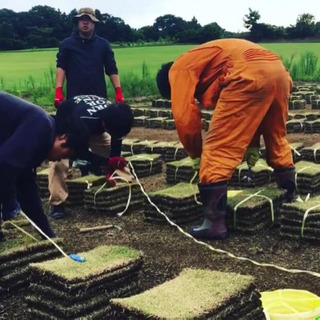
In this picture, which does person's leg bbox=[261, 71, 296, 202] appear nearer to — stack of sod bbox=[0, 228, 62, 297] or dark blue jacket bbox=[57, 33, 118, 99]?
stack of sod bbox=[0, 228, 62, 297]

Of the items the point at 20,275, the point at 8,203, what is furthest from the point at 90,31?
the point at 20,275

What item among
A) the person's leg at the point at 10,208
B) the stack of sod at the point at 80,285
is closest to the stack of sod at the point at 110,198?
the person's leg at the point at 10,208

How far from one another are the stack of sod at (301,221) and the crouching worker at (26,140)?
1.69 m

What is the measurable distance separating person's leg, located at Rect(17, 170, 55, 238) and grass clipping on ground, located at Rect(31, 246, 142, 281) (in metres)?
0.93

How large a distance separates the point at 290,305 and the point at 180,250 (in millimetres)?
1427

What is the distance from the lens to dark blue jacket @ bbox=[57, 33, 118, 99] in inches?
262

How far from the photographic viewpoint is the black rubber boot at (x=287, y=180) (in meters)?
5.10

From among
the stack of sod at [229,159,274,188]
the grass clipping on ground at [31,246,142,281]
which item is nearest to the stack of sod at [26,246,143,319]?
the grass clipping on ground at [31,246,142,281]

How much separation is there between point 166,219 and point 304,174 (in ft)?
5.13

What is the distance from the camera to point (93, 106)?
192 inches

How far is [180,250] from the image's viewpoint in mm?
4422

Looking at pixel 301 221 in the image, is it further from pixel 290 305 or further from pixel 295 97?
pixel 295 97

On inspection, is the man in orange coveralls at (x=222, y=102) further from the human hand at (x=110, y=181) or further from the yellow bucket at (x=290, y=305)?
the yellow bucket at (x=290, y=305)

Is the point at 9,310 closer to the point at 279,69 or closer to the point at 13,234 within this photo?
the point at 13,234
